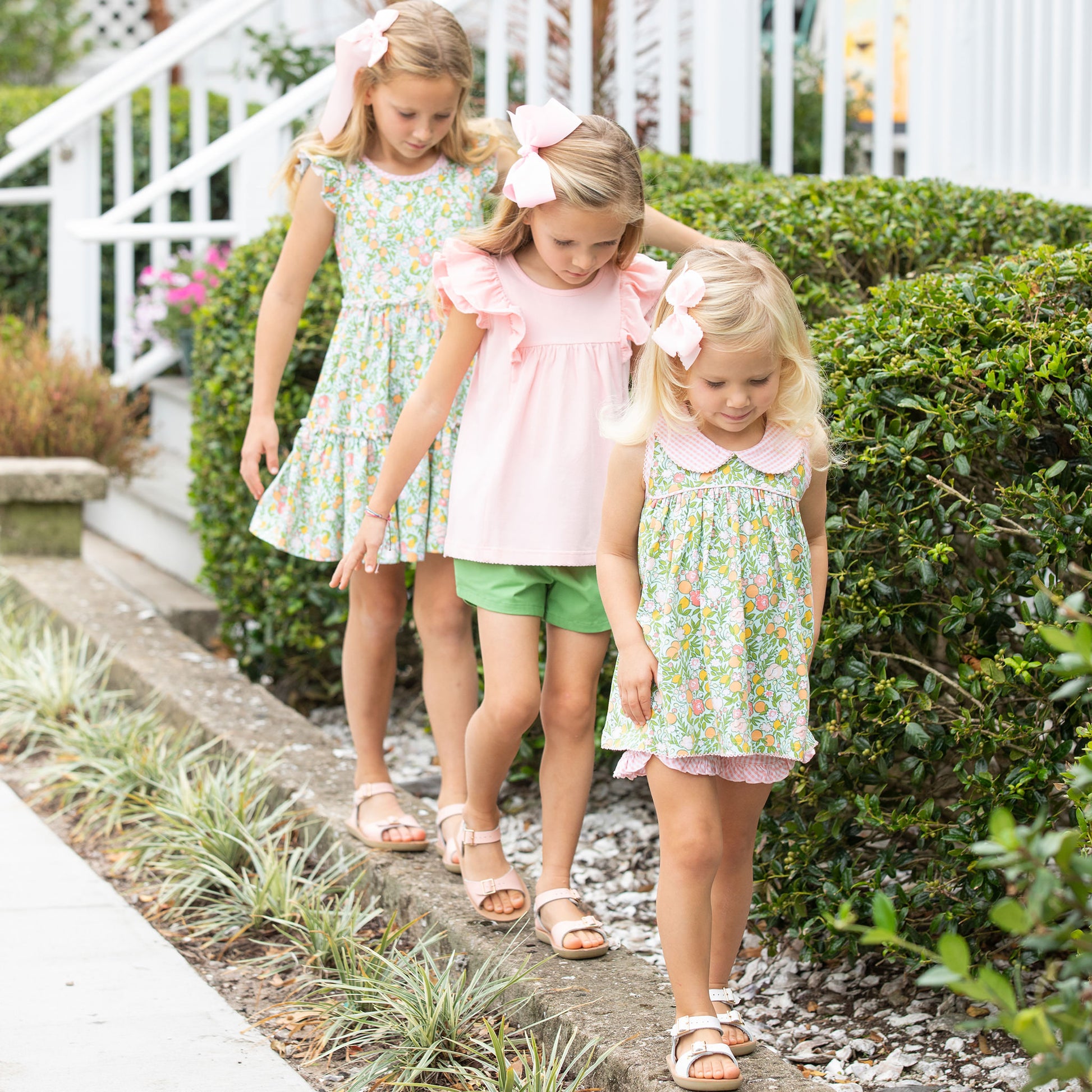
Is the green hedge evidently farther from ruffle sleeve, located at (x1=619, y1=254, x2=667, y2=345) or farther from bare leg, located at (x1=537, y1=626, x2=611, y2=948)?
bare leg, located at (x1=537, y1=626, x2=611, y2=948)

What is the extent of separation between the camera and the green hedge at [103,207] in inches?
344

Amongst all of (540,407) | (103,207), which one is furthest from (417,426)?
(103,207)

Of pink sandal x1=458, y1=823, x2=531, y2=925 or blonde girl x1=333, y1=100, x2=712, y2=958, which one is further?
pink sandal x1=458, y1=823, x2=531, y2=925

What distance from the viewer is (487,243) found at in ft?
8.35

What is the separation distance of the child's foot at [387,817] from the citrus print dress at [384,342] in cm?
55

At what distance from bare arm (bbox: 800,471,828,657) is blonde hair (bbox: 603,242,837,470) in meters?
0.03

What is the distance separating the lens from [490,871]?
2.77 meters

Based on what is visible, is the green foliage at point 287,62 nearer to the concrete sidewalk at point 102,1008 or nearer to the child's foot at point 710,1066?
the concrete sidewalk at point 102,1008

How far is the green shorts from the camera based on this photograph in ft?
8.48

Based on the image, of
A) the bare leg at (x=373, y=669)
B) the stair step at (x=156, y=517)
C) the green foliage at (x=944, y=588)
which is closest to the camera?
the green foliage at (x=944, y=588)

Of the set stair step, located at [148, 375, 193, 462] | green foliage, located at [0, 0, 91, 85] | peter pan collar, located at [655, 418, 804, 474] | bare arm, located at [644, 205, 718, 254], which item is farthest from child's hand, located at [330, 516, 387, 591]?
green foliage, located at [0, 0, 91, 85]

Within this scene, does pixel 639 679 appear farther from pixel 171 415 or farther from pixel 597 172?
pixel 171 415

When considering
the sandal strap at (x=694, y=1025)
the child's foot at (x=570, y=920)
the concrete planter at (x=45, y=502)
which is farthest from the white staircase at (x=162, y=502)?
the sandal strap at (x=694, y=1025)

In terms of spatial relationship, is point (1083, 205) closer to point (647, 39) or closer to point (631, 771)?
point (631, 771)
